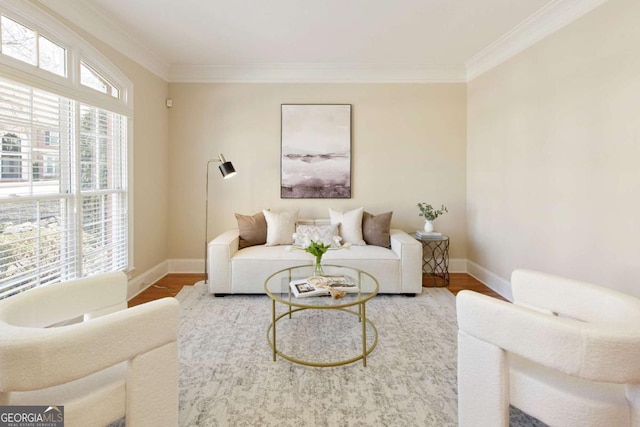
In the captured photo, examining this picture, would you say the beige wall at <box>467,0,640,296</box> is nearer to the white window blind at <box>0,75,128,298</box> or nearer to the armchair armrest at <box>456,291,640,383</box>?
the armchair armrest at <box>456,291,640,383</box>

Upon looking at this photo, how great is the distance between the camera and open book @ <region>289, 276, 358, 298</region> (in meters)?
2.25

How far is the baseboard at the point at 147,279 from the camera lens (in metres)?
3.38

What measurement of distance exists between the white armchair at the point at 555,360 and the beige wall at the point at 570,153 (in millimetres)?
1098

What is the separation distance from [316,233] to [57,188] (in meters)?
2.47

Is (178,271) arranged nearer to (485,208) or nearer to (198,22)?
(198,22)

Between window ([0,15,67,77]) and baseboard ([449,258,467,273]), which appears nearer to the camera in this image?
window ([0,15,67,77])

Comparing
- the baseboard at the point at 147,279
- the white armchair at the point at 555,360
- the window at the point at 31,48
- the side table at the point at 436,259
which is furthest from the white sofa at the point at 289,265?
the window at the point at 31,48

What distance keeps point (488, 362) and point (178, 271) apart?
3.99 meters

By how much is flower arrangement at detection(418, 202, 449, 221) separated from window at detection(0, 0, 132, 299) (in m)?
3.58

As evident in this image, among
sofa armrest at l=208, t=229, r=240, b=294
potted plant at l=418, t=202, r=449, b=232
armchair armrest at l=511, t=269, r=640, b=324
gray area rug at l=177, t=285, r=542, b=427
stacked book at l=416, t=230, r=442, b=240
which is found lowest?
gray area rug at l=177, t=285, r=542, b=427

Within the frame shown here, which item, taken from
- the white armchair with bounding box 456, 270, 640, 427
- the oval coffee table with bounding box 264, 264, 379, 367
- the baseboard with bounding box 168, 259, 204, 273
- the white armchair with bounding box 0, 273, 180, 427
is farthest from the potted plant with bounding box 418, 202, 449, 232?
the white armchair with bounding box 0, 273, 180, 427

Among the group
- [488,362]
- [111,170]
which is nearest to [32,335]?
[488,362]

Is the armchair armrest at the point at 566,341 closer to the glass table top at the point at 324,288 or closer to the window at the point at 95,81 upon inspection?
the glass table top at the point at 324,288

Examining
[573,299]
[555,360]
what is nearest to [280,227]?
[573,299]
